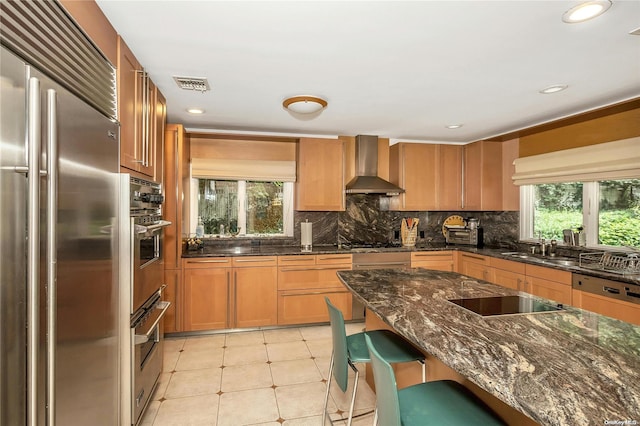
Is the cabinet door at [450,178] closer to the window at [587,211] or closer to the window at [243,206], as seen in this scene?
the window at [587,211]

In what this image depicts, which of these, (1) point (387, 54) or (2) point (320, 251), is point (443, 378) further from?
(2) point (320, 251)

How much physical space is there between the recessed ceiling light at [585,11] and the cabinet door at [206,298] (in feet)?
11.3

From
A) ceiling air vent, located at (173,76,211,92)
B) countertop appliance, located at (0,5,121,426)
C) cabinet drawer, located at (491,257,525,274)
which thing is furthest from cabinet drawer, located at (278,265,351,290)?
countertop appliance, located at (0,5,121,426)

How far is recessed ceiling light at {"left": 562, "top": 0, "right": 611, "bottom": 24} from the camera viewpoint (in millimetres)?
1486

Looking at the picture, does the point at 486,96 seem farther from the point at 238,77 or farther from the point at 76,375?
the point at 76,375

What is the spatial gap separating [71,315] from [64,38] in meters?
1.07

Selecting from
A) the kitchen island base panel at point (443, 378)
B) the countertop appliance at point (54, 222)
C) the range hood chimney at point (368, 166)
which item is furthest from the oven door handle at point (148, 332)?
the range hood chimney at point (368, 166)

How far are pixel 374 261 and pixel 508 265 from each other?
149 centimetres

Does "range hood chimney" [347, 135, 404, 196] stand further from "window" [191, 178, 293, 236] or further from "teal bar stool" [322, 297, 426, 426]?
"teal bar stool" [322, 297, 426, 426]

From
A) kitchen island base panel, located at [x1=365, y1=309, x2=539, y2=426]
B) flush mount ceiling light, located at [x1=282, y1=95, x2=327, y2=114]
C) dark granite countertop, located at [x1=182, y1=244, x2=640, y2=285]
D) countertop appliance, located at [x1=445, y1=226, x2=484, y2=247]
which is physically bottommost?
kitchen island base panel, located at [x1=365, y1=309, x2=539, y2=426]

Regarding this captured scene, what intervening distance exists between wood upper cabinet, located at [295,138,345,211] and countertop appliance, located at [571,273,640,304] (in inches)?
98.3

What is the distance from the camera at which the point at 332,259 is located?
151 inches

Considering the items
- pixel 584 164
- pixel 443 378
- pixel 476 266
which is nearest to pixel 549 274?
pixel 476 266

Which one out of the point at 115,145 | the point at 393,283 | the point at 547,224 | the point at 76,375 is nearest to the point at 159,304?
the point at 76,375
